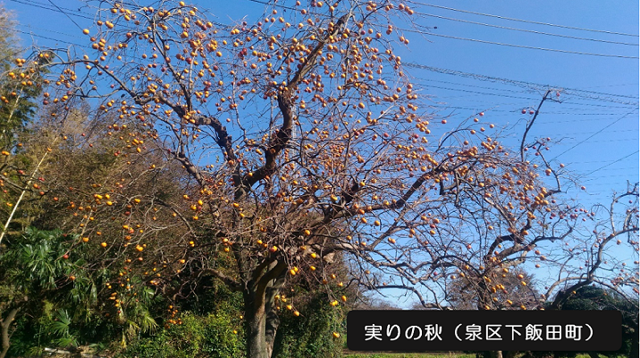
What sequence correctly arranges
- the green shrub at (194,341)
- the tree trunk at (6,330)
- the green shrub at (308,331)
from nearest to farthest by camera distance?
the tree trunk at (6,330) < the green shrub at (194,341) < the green shrub at (308,331)

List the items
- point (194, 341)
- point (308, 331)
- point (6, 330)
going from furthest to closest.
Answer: point (308, 331) → point (194, 341) → point (6, 330)

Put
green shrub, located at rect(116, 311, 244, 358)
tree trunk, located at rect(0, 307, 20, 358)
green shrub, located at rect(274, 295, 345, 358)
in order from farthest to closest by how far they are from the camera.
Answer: green shrub, located at rect(274, 295, 345, 358), green shrub, located at rect(116, 311, 244, 358), tree trunk, located at rect(0, 307, 20, 358)

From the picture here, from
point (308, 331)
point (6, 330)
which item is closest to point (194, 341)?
point (308, 331)

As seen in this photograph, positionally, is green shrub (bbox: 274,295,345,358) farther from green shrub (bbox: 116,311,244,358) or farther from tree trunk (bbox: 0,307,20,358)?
tree trunk (bbox: 0,307,20,358)

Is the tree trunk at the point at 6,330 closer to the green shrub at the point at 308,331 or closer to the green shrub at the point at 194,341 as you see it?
the green shrub at the point at 194,341

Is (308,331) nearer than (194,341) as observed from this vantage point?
No

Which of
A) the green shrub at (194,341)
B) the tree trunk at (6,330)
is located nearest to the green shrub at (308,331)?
the green shrub at (194,341)

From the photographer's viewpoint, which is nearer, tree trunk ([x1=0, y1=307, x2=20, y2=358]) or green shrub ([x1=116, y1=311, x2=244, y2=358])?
tree trunk ([x1=0, y1=307, x2=20, y2=358])

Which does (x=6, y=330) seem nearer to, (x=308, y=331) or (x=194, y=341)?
(x=194, y=341)

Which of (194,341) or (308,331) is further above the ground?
(308,331)

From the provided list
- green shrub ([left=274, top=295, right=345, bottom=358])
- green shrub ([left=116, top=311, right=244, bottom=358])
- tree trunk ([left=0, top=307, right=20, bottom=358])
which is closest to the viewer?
tree trunk ([left=0, top=307, right=20, bottom=358])

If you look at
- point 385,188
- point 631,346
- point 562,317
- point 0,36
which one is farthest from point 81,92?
point 631,346

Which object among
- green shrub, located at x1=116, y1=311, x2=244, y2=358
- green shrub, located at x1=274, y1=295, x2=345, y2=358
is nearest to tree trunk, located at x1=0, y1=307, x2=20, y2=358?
green shrub, located at x1=116, y1=311, x2=244, y2=358

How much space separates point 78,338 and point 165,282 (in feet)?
13.0
